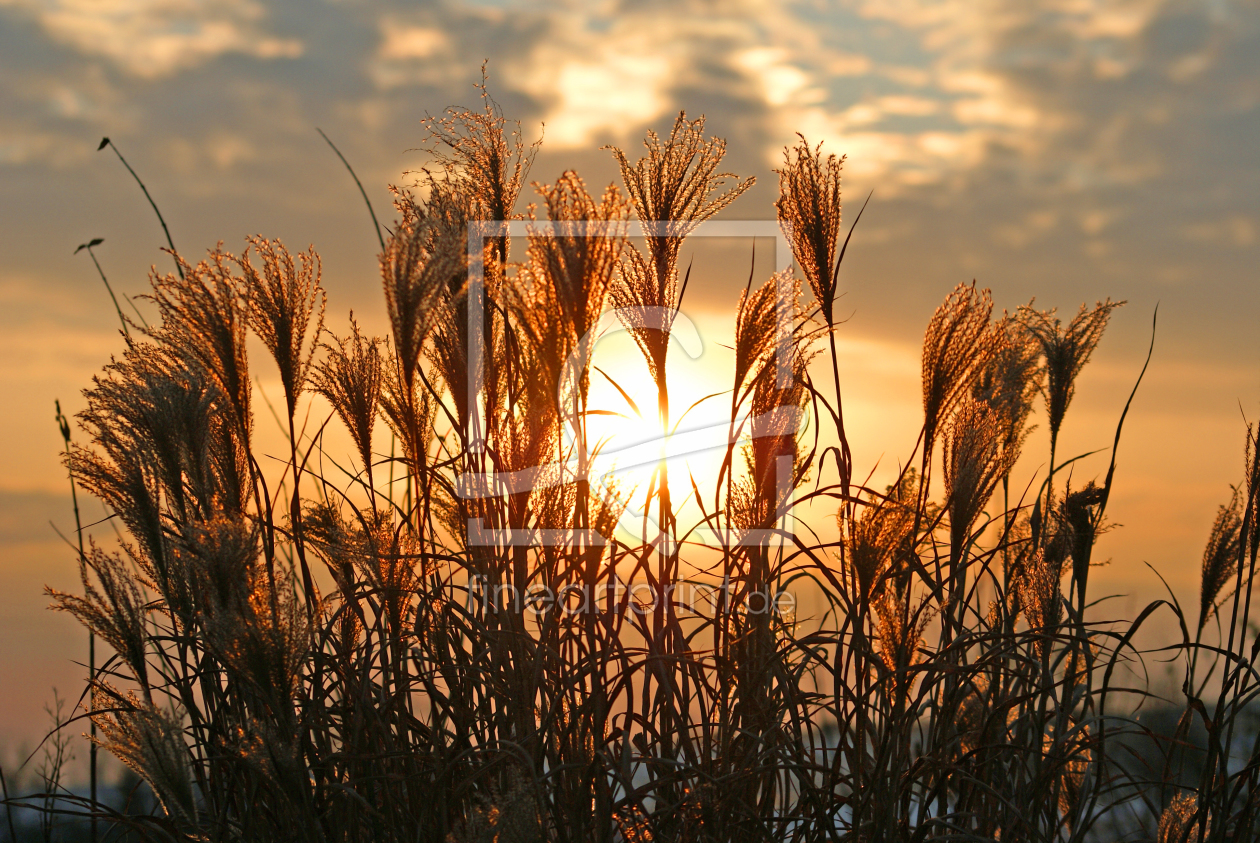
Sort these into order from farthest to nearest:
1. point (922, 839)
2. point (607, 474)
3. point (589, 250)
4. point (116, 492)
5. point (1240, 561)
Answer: point (1240, 561), point (116, 492), point (607, 474), point (922, 839), point (589, 250)

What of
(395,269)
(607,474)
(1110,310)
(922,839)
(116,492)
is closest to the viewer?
(395,269)

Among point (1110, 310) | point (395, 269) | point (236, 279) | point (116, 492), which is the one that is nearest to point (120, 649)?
point (116, 492)

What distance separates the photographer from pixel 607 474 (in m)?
2.17

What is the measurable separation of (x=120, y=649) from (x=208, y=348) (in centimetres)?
77

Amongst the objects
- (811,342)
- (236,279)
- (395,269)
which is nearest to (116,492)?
(236,279)

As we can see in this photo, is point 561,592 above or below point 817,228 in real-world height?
below

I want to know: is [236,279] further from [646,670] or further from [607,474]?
[646,670]

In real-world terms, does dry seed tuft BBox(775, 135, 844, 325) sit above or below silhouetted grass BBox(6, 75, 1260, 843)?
above

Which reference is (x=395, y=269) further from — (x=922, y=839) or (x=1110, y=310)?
(x=1110, y=310)

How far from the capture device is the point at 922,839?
79.7 inches

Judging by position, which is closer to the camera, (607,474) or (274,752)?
(274,752)

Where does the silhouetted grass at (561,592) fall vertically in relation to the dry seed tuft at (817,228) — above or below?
below

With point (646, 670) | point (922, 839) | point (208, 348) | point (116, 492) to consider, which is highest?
point (208, 348)

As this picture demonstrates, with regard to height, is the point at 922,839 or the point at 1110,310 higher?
the point at 1110,310
